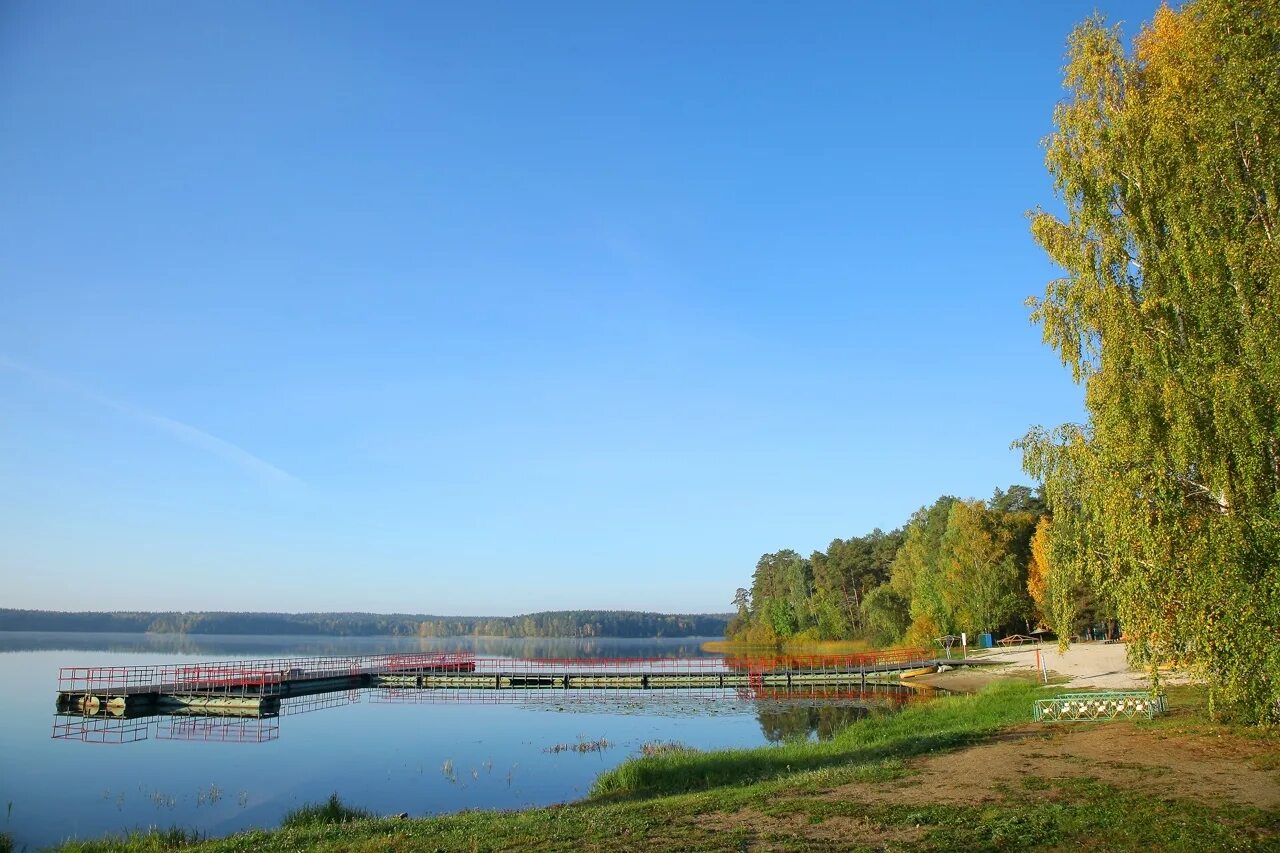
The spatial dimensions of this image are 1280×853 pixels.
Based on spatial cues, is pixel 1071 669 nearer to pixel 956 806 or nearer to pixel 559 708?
pixel 559 708

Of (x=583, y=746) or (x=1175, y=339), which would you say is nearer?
(x=1175, y=339)

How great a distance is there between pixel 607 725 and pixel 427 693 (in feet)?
73.8

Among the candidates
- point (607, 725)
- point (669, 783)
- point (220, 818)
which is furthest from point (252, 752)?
point (669, 783)

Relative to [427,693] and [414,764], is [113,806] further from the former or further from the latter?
[427,693]

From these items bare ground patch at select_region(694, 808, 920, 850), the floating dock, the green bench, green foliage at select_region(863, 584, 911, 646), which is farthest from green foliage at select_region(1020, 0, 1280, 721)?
green foliage at select_region(863, 584, 911, 646)

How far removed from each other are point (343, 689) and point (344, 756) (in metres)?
27.2

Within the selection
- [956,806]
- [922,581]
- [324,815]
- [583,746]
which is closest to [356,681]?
[583,746]

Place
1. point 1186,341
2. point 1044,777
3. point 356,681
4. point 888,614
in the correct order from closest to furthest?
point 1044,777 < point 1186,341 < point 356,681 < point 888,614

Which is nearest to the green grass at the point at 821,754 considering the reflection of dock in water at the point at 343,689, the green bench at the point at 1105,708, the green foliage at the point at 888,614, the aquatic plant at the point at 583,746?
the green bench at the point at 1105,708

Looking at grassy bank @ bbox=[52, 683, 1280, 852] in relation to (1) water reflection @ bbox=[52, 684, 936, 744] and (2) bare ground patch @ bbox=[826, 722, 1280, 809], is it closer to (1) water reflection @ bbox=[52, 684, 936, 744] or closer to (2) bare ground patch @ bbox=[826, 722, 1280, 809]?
(2) bare ground patch @ bbox=[826, 722, 1280, 809]

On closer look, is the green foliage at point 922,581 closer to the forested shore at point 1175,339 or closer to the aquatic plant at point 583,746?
the aquatic plant at point 583,746

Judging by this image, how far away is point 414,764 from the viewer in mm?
28297

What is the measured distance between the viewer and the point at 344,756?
30.2 metres

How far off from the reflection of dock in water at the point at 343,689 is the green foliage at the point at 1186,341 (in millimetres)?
30319
